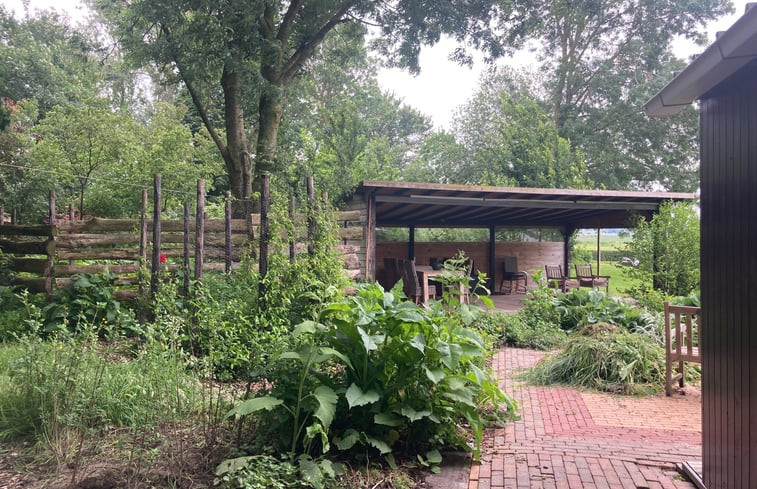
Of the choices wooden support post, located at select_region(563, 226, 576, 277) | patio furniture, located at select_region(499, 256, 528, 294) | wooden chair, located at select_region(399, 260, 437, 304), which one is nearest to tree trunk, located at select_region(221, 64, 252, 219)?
wooden chair, located at select_region(399, 260, 437, 304)

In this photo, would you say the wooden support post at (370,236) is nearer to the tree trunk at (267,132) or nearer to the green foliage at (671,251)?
the tree trunk at (267,132)

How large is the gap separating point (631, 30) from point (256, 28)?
62.9ft

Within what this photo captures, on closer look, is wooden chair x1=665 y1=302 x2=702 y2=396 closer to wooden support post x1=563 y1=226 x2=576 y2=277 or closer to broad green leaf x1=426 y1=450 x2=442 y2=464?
broad green leaf x1=426 y1=450 x2=442 y2=464

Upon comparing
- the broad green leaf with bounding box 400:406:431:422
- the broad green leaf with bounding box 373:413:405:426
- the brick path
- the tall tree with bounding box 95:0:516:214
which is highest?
the tall tree with bounding box 95:0:516:214

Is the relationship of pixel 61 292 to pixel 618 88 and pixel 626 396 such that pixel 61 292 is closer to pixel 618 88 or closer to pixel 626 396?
pixel 626 396

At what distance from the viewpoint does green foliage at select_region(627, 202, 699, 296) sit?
31.9 ft

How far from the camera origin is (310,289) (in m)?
5.03

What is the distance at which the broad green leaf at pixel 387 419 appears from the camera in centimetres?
322

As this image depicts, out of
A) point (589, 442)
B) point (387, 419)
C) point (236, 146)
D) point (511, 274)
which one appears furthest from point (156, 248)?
point (511, 274)

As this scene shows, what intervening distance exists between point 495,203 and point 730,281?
8552 mm

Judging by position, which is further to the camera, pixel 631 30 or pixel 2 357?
pixel 631 30

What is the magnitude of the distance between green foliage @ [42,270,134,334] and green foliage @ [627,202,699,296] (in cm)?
893

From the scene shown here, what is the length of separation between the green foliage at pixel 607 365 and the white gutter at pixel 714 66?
3.31 meters

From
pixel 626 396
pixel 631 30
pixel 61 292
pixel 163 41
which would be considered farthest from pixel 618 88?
pixel 61 292
